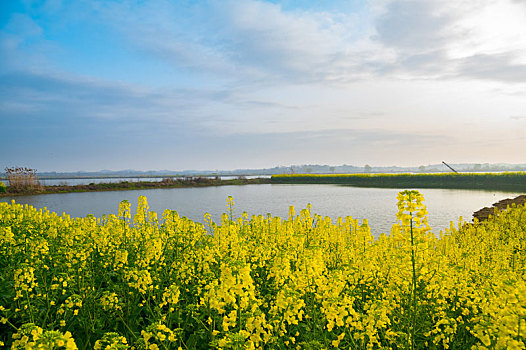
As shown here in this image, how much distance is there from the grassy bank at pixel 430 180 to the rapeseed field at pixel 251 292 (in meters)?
38.3

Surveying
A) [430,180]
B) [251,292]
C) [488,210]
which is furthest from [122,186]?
[430,180]

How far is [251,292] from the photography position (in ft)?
9.84

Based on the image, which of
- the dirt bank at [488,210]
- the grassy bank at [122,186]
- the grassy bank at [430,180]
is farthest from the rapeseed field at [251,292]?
the grassy bank at [430,180]

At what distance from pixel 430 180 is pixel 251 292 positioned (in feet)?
160

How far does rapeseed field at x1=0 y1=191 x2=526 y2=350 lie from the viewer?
2.97m

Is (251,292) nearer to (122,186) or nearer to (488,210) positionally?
(488,210)

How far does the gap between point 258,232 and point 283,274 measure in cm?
369

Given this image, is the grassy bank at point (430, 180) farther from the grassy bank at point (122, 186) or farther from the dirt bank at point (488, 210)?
the dirt bank at point (488, 210)

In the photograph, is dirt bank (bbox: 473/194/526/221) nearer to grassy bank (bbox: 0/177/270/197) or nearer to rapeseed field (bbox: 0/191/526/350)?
rapeseed field (bbox: 0/191/526/350)

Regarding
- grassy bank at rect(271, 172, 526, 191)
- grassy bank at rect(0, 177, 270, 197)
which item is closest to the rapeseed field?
grassy bank at rect(0, 177, 270, 197)

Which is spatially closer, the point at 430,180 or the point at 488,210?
the point at 488,210

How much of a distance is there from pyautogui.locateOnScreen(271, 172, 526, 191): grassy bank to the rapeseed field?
3831 cm

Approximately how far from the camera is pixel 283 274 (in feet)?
13.0

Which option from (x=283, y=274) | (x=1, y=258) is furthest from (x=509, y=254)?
(x=1, y=258)
